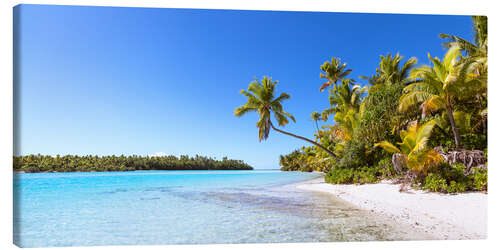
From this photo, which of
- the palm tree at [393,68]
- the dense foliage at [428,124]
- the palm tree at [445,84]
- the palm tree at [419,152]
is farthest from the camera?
the palm tree at [393,68]

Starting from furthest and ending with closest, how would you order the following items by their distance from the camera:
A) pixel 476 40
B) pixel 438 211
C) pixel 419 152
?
1. pixel 419 152
2. pixel 476 40
3. pixel 438 211

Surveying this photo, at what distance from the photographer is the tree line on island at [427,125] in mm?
5434

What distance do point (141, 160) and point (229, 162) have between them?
8.71 metres

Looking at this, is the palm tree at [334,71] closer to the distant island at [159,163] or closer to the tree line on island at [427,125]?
the tree line on island at [427,125]

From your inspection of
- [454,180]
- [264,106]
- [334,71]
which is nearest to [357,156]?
[454,180]

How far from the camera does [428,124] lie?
6465 mm

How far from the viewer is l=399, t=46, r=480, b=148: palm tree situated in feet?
18.8

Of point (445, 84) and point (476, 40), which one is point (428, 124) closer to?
point (445, 84)

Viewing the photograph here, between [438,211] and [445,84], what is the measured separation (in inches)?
121

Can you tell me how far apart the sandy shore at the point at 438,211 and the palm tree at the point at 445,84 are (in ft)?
6.26

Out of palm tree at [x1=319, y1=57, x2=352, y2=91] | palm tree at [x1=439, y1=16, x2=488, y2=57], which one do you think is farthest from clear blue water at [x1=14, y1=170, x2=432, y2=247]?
palm tree at [x1=319, y1=57, x2=352, y2=91]

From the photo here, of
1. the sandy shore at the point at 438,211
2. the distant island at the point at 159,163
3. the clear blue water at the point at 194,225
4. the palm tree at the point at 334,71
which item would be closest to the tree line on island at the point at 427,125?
the sandy shore at the point at 438,211

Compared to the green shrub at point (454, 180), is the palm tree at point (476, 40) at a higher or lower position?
higher

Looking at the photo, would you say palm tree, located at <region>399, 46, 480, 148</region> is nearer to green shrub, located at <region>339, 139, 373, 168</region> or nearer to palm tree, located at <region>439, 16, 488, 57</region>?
palm tree, located at <region>439, 16, 488, 57</region>
